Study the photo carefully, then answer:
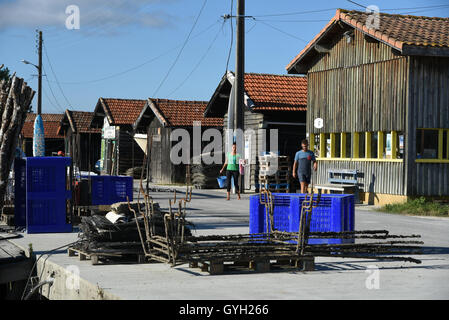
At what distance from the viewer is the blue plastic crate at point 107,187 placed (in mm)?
16094

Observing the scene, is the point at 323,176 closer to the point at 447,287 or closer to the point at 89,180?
the point at 89,180

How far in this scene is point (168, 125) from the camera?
40719 millimetres

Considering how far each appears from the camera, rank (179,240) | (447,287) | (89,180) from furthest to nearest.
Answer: (89,180)
(179,240)
(447,287)

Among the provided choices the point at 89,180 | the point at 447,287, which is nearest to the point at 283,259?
the point at 447,287

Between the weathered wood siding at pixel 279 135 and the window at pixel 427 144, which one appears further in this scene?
the weathered wood siding at pixel 279 135

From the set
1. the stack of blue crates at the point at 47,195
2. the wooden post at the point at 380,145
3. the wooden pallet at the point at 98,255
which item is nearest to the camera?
the wooden pallet at the point at 98,255

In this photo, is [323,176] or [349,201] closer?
[349,201]

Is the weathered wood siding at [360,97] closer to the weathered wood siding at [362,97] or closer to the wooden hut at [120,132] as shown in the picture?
the weathered wood siding at [362,97]

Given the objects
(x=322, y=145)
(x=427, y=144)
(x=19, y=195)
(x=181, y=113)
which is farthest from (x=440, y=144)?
(x=181, y=113)

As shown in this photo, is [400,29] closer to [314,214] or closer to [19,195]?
[19,195]

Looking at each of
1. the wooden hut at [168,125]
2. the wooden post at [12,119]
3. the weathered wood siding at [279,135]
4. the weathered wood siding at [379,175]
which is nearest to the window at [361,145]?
the weathered wood siding at [379,175]

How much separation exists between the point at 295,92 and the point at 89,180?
18968 mm
